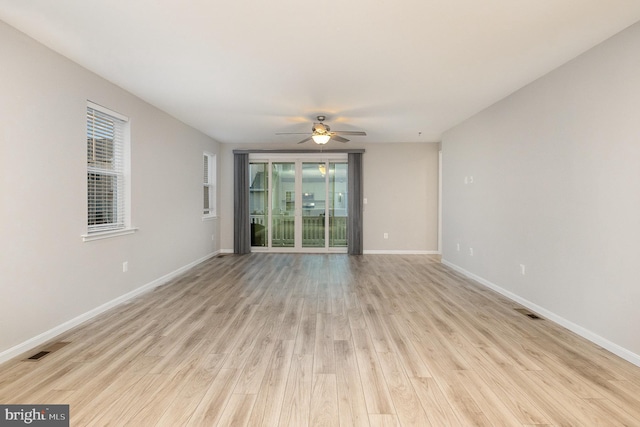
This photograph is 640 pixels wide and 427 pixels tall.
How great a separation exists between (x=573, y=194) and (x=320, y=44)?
2715 millimetres

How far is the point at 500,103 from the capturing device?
4.06 m

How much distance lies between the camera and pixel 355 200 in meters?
6.98

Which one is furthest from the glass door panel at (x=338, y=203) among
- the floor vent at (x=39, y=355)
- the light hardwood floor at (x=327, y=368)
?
the floor vent at (x=39, y=355)

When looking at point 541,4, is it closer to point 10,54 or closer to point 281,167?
point 10,54

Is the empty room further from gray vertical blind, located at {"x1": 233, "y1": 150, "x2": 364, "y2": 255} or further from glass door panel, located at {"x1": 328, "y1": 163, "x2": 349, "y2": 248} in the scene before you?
glass door panel, located at {"x1": 328, "y1": 163, "x2": 349, "y2": 248}

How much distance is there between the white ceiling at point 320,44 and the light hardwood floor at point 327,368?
253 cm

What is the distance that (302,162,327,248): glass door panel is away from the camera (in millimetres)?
7203

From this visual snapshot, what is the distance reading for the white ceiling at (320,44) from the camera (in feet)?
7.00

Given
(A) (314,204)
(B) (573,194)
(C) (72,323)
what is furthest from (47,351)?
(A) (314,204)

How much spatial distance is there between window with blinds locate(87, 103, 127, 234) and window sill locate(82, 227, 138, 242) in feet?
0.24

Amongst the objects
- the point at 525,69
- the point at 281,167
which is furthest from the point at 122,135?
the point at 525,69

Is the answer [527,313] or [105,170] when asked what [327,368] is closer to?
[527,313]

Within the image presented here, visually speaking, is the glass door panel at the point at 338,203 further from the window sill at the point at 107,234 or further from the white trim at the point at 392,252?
the window sill at the point at 107,234

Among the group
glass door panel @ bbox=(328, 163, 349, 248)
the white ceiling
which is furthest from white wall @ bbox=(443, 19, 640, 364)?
glass door panel @ bbox=(328, 163, 349, 248)
